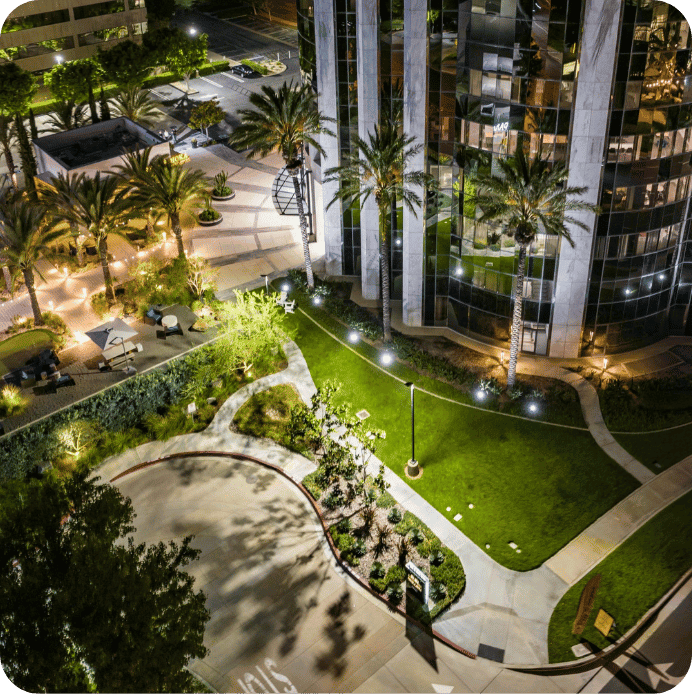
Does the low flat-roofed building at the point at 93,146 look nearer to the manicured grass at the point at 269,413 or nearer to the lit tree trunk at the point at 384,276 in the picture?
the manicured grass at the point at 269,413

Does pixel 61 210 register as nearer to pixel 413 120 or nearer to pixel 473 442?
pixel 413 120

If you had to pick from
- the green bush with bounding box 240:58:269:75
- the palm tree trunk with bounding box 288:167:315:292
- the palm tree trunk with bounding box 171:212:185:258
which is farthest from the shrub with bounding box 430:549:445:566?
the green bush with bounding box 240:58:269:75

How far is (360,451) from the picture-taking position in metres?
48.9

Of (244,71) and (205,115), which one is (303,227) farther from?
(244,71)

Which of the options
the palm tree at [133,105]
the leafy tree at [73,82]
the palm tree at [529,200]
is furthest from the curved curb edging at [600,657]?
the leafy tree at [73,82]

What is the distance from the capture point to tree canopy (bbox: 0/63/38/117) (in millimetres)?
72688

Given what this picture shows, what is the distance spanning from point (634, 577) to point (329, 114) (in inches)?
1425

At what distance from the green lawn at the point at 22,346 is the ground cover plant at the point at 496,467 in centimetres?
1862

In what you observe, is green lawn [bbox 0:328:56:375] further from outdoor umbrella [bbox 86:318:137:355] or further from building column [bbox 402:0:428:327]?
building column [bbox 402:0:428:327]

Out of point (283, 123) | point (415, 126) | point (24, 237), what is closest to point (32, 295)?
point (24, 237)

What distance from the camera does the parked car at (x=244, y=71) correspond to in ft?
347

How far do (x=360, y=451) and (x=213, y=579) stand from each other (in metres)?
11.6

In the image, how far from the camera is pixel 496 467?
47.4 meters

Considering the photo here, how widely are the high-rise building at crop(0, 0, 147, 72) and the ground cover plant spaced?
64207 mm
